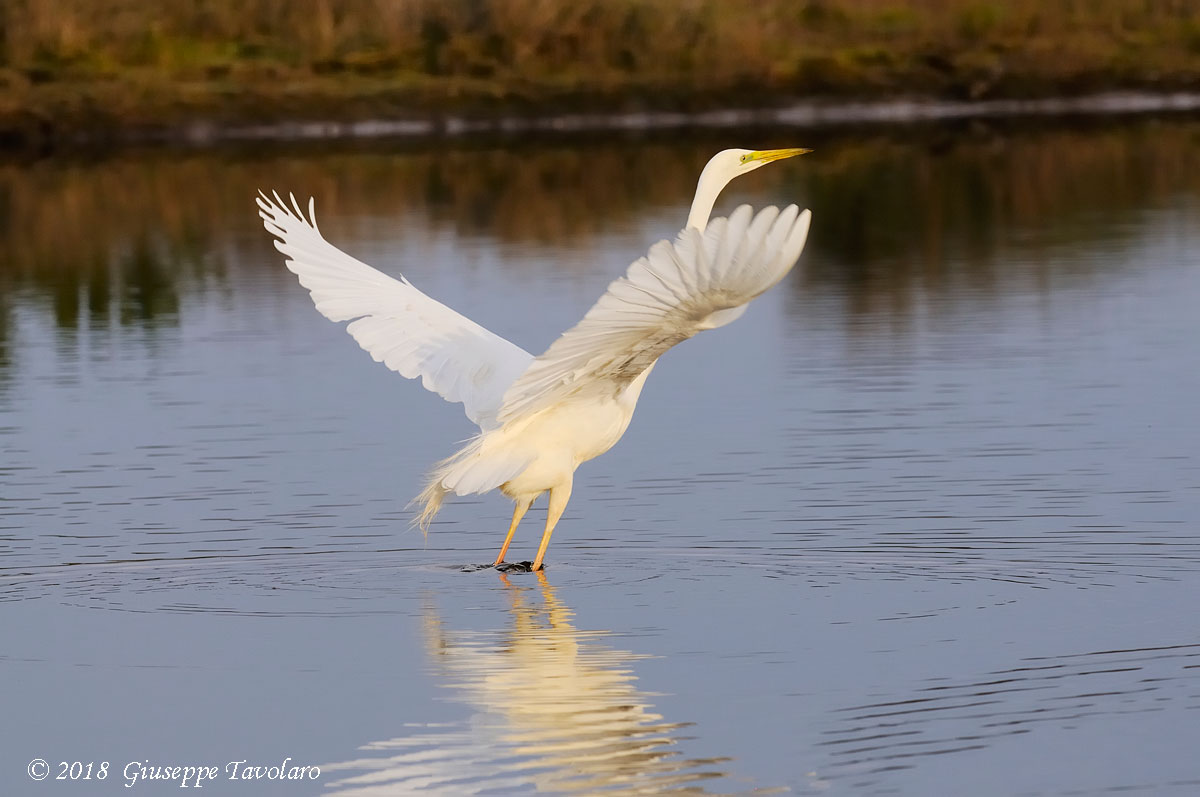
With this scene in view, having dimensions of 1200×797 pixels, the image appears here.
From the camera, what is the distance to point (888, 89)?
4619cm

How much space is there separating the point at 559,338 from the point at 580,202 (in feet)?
79.0

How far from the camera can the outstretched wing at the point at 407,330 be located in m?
11.1

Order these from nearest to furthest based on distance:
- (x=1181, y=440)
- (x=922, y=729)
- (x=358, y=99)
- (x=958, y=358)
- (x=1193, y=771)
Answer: (x=1193, y=771), (x=922, y=729), (x=1181, y=440), (x=958, y=358), (x=358, y=99)

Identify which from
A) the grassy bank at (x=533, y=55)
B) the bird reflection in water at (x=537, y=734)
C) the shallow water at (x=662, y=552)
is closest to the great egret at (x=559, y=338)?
the shallow water at (x=662, y=552)

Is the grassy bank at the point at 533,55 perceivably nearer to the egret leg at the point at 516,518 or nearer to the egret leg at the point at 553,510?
the egret leg at the point at 516,518

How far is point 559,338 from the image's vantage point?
893 cm

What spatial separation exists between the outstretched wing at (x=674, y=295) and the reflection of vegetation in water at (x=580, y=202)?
11259mm

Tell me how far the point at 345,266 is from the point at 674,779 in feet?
15.6

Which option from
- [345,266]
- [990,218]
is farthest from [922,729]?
[990,218]

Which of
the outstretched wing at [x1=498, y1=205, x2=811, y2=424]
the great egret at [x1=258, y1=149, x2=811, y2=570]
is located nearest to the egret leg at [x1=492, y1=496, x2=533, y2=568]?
the great egret at [x1=258, y1=149, x2=811, y2=570]

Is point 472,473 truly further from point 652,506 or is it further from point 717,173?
point 652,506

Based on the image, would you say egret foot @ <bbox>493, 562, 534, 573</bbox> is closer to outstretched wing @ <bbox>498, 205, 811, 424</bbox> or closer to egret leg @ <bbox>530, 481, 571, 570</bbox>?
egret leg @ <bbox>530, 481, 571, 570</bbox>

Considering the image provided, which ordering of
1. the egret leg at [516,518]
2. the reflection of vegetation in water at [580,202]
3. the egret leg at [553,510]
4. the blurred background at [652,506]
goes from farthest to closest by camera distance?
1. the reflection of vegetation in water at [580,202]
2. the egret leg at [516,518]
3. the egret leg at [553,510]
4. the blurred background at [652,506]

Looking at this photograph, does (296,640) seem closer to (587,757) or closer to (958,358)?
(587,757)
